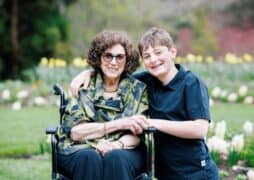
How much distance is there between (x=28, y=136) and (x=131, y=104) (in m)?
3.11

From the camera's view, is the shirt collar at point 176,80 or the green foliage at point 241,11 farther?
the green foliage at point 241,11

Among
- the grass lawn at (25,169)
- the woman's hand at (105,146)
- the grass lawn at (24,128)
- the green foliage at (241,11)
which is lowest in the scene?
the grass lawn at (25,169)

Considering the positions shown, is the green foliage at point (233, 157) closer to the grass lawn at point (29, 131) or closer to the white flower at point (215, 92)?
the grass lawn at point (29, 131)

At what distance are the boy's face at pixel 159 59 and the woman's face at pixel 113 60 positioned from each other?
137mm

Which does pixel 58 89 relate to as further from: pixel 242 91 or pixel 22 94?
pixel 242 91

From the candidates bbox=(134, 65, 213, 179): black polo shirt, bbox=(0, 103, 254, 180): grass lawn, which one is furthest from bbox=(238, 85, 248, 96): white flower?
bbox=(134, 65, 213, 179): black polo shirt

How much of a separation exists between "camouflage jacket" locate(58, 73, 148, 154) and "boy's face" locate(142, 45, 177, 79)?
123 millimetres

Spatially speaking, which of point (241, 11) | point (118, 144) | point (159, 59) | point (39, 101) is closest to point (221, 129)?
point (159, 59)

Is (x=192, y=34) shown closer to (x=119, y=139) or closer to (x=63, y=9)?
(x=63, y=9)

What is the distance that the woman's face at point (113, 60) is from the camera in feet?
11.8

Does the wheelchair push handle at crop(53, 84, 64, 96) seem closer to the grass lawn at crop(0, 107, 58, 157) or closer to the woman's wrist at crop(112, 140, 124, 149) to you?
the woman's wrist at crop(112, 140, 124, 149)

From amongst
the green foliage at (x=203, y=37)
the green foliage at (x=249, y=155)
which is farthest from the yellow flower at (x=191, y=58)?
the green foliage at (x=249, y=155)

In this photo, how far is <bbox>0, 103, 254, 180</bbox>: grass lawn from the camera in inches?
191

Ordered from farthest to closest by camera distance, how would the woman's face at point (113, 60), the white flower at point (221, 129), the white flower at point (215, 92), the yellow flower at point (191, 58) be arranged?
the yellow flower at point (191, 58), the white flower at point (215, 92), the white flower at point (221, 129), the woman's face at point (113, 60)
